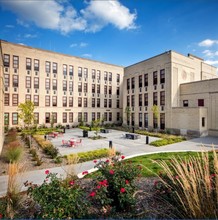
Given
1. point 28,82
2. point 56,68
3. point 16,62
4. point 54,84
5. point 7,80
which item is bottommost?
point 7,80

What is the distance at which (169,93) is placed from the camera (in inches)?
1014

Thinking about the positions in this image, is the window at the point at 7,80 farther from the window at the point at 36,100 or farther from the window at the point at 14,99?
the window at the point at 36,100

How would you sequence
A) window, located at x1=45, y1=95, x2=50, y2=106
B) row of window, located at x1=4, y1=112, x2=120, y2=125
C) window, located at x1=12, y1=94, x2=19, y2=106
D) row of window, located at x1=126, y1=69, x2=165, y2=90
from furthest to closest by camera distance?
1. window, located at x1=45, y1=95, x2=50, y2=106
2. window, located at x1=12, y1=94, x2=19, y2=106
3. row of window, located at x1=4, y1=112, x2=120, y2=125
4. row of window, located at x1=126, y1=69, x2=165, y2=90

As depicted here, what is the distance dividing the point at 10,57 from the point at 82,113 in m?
18.2

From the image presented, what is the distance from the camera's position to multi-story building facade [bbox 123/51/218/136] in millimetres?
23325

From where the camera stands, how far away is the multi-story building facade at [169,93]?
23325 mm

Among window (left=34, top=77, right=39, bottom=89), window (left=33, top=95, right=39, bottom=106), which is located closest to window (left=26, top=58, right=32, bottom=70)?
window (left=34, top=77, right=39, bottom=89)

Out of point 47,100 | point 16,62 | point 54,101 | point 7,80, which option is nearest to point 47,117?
point 47,100

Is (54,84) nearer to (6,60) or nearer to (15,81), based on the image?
(15,81)

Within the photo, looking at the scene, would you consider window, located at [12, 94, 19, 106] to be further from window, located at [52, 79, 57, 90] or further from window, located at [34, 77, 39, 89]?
window, located at [52, 79, 57, 90]

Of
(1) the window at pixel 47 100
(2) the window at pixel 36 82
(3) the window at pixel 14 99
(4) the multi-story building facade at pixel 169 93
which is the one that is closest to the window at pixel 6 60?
(2) the window at pixel 36 82

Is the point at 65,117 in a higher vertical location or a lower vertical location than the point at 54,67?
lower

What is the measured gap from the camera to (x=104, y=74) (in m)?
39.8

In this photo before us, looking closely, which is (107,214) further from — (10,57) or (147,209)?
(10,57)
